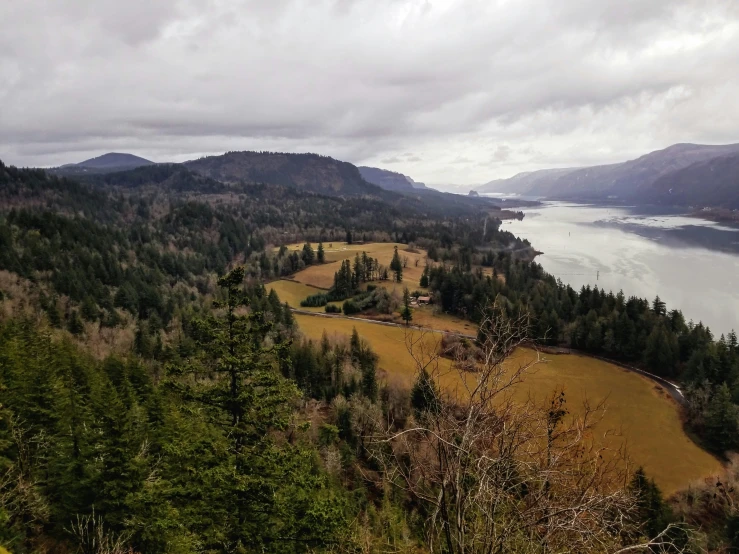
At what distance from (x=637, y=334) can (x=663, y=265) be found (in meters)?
66.8

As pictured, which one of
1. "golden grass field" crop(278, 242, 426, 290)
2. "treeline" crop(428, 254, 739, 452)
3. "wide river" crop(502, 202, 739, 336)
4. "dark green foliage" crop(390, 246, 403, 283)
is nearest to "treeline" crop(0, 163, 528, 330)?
"dark green foliage" crop(390, 246, 403, 283)

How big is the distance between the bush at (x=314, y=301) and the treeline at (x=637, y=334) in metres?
22.9

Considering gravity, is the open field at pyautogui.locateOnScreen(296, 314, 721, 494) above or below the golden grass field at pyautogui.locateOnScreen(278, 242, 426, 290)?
below

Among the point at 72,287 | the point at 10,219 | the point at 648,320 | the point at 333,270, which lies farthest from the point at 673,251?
the point at 10,219

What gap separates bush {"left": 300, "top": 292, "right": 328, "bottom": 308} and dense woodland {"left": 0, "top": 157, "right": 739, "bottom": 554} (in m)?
4.79

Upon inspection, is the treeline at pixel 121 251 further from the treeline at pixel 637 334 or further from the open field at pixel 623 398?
the open field at pixel 623 398

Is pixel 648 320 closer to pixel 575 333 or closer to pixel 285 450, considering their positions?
pixel 575 333

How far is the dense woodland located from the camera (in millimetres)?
7197

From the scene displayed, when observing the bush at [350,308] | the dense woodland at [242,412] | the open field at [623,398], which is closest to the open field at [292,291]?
the bush at [350,308]

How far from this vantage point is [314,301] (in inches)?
3661

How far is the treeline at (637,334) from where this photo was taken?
140ft

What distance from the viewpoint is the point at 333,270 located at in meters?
114

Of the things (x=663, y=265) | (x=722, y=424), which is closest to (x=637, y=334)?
(x=722, y=424)

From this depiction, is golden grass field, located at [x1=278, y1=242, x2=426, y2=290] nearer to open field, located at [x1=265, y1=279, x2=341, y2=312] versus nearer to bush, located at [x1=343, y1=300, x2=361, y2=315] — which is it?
open field, located at [x1=265, y1=279, x2=341, y2=312]
